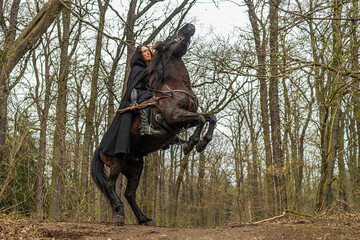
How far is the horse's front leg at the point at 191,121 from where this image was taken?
18.2 feet

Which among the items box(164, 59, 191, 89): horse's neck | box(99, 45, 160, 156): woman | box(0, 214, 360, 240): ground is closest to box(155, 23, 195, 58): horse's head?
box(164, 59, 191, 89): horse's neck

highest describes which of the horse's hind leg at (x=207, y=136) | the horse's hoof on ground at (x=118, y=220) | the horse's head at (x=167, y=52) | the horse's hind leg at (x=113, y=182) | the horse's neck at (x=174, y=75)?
the horse's head at (x=167, y=52)

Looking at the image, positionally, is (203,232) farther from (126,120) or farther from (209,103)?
(209,103)

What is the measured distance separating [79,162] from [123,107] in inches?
179

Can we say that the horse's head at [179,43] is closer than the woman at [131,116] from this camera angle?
Yes

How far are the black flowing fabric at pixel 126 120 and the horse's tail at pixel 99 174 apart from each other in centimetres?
29

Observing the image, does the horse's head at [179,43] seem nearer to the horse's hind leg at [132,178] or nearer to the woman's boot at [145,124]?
the woman's boot at [145,124]

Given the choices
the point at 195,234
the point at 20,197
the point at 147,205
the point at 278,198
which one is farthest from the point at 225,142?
the point at 195,234

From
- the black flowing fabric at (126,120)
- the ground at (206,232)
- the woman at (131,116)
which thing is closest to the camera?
the ground at (206,232)

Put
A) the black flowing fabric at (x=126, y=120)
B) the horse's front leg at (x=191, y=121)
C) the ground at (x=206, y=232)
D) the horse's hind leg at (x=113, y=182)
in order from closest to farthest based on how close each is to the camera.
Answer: the ground at (x=206, y=232) < the horse's front leg at (x=191, y=121) < the black flowing fabric at (x=126, y=120) < the horse's hind leg at (x=113, y=182)

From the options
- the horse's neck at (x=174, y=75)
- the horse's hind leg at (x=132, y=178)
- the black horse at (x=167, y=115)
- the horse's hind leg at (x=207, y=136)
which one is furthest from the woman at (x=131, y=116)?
the horse's hind leg at (x=207, y=136)

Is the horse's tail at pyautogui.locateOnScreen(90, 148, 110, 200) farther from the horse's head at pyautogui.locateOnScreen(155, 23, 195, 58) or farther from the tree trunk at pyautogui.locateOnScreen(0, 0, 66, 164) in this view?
the horse's head at pyautogui.locateOnScreen(155, 23, 195, 58)

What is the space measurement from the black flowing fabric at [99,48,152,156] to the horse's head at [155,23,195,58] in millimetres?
681

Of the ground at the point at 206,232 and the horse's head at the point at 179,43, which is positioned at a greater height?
the horse's head at the point at 179,43
